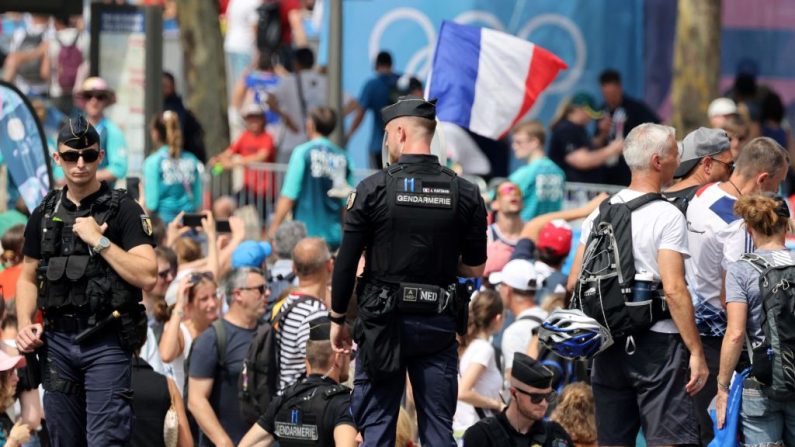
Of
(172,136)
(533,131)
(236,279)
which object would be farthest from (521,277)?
(172,136)

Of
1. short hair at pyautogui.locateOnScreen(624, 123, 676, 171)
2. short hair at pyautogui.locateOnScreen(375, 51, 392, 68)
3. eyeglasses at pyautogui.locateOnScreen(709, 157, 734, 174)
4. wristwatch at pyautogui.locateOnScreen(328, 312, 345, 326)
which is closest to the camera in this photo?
wristwatch at pyautogui.locateOnScreen(328, 312, 345, 326)

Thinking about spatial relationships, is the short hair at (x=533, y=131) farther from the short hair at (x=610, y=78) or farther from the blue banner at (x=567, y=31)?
the blue banner at (x=567, y=31)

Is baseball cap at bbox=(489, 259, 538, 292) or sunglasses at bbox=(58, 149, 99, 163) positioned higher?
sunglasses at bbox=(58, 149, 99, 163)

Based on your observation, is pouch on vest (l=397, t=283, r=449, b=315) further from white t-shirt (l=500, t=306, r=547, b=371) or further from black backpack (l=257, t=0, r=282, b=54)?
black backpack (l=257, t=0, r=282, b=54)

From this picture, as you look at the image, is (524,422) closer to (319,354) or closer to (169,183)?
(319,354)

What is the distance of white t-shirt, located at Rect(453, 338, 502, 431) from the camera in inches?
394

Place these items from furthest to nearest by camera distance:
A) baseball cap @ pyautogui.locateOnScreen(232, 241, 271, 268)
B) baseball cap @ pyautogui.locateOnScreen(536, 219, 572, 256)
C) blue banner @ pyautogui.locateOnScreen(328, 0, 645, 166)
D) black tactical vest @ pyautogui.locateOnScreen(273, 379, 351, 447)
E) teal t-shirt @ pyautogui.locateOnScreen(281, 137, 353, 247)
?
blue banner @ pyautogui.locateOnScreen(328, 0, 645, 166), teal t-shirt @ pyautogui.locateOnScreen(281, 137, 353, 247), baseball cap @ pyautogui.locateOnScreen(536, 219, 572, 256), baseball cap @ pyautogui.locateOnScreen(232, 241, 271, 268), black tactical vest @ pyautogui.locateOnScreen(273, 379, 351, 447)

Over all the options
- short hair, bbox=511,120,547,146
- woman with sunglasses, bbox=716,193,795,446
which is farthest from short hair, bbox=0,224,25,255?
short hair, bbox=511,120,547,146

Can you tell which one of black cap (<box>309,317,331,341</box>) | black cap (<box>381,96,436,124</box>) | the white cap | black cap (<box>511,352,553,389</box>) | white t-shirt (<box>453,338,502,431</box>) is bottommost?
white t-shirt (<box>453,338,502,431</box>)

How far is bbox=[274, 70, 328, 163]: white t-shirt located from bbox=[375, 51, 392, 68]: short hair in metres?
0.81

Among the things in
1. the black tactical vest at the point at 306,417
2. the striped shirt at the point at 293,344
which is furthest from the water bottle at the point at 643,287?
the striped shirt at the point at 293,344

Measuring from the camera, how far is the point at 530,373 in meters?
8.88

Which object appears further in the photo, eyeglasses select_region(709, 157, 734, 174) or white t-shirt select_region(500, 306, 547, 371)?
white t-shirt select_region(500, 306, 547, 371)

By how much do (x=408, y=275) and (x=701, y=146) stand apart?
2.25m
